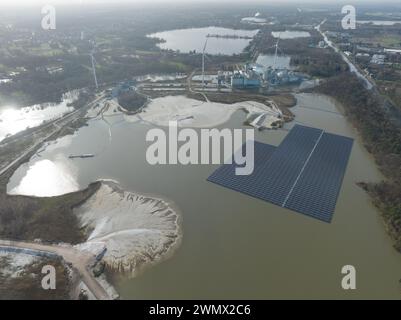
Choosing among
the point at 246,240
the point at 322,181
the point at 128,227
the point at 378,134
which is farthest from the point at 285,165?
the point at 128,227

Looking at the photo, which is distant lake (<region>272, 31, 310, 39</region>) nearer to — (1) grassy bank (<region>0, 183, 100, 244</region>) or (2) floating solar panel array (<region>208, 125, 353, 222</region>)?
(2) floating solar panel array (<region>208, 125, 353, 222</region>)

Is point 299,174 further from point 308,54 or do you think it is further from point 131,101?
point 308,54

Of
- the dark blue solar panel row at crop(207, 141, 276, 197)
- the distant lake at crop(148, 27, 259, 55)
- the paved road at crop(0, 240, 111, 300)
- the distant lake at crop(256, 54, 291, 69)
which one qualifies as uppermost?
the distant lake at crop(148, 27, 259, 55)

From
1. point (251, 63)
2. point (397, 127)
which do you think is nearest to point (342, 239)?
point (397, 127)

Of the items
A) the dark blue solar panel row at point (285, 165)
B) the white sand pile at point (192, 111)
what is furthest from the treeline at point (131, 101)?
the dark blue solar panel row at point (285, 165)

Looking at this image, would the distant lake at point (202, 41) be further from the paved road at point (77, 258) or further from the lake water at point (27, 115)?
the paved road at point (77, 258)

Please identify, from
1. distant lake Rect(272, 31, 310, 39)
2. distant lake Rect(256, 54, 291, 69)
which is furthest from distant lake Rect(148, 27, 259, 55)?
distant lake Rect(272, 31, 310, 39)

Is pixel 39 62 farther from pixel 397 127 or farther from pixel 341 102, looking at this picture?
pixel 397 127
